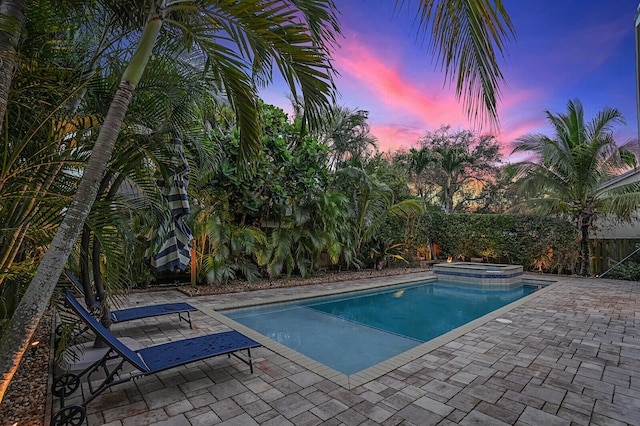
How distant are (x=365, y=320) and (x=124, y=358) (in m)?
5.17

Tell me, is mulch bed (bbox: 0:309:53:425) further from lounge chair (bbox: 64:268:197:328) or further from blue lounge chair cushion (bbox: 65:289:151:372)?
lounge chair (bbox: 64:268:197:328)

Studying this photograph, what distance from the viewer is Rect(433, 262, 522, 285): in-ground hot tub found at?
1159 centimetres

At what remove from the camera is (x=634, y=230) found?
12.9 m

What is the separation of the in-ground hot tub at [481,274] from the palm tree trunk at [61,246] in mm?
12614

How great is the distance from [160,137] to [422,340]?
211 inches

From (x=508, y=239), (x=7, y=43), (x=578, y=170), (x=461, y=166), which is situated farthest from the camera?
(x=461, y=166)

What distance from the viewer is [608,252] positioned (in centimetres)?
1227

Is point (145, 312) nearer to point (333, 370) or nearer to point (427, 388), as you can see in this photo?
point (333, 370)

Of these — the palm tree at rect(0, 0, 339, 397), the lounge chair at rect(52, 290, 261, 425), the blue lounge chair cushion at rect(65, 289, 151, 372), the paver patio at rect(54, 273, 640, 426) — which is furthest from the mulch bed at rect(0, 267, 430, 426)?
the palm tree at rect(0, 0, 339, 397)

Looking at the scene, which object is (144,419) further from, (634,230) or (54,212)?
(634,230)

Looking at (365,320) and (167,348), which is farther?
(365,320)

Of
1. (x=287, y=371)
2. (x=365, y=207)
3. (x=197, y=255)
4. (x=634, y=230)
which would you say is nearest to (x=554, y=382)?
(x=287, y=371)

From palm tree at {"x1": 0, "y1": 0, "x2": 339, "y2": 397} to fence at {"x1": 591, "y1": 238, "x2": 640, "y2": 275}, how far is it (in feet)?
47.8

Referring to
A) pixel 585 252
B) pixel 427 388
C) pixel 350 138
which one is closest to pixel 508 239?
pixel 585 252
